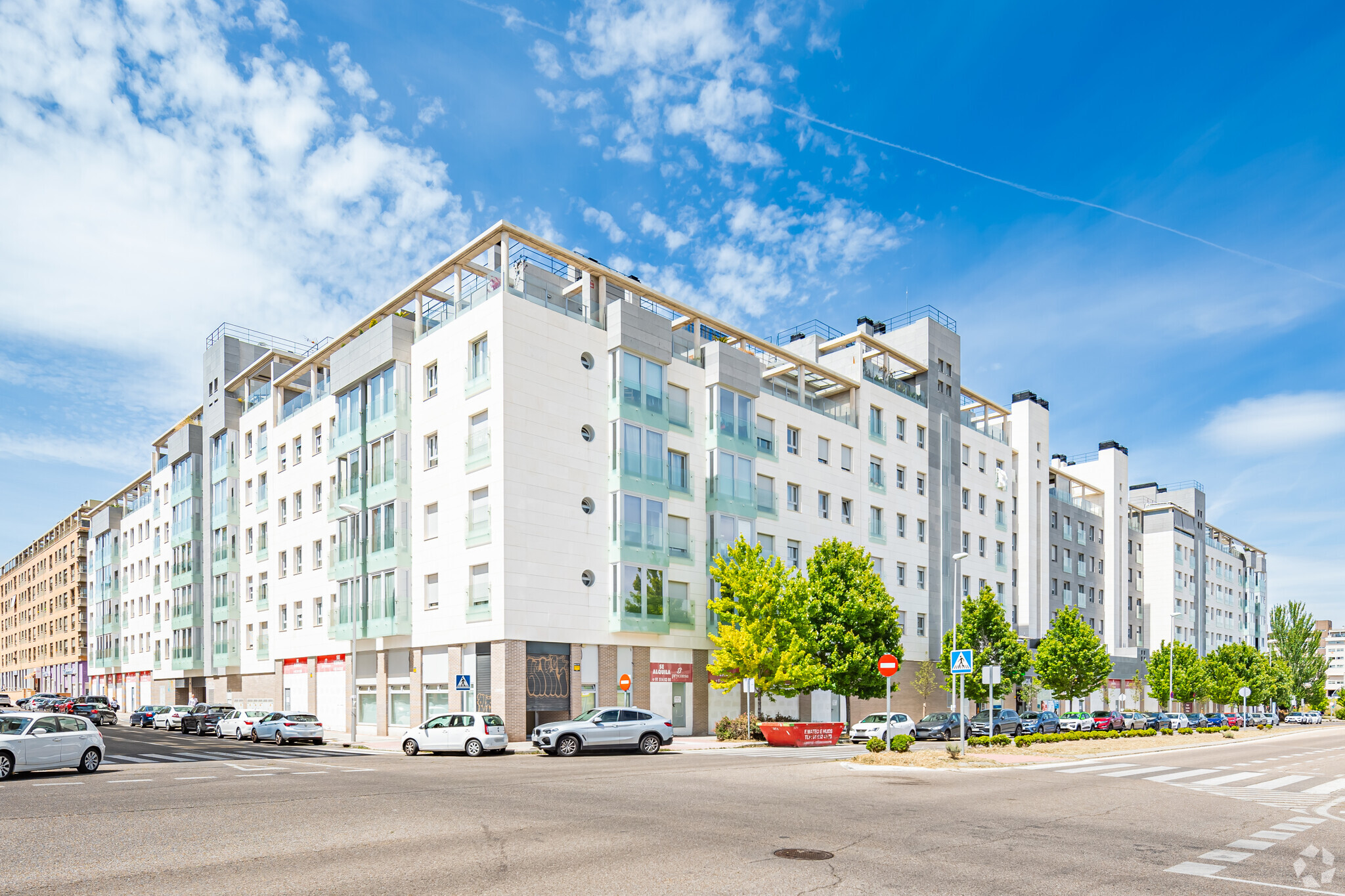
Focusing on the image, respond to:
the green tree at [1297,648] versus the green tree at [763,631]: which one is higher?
the green tree at [763,631]

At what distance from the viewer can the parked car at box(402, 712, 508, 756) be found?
101ft

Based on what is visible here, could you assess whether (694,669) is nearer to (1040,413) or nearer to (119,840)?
(119,840)

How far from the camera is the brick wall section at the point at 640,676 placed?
40.7 meters

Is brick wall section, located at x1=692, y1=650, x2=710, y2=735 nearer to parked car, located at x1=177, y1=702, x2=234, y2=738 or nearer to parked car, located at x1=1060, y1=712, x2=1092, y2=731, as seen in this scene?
parked car, located at x1=177, y1=702, x2=234, y2=738

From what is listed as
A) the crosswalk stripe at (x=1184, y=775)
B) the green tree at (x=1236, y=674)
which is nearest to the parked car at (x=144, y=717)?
the crosswalk stripe at (x=1184, y=775)

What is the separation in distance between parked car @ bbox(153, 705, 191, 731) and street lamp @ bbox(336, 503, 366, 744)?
10.9m

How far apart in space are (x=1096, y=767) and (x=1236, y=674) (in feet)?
232

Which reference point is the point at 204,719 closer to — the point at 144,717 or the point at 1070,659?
the point at 144,717

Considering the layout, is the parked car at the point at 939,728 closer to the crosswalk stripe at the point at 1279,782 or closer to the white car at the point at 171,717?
the crosswalk stripe at the point at 1279,782

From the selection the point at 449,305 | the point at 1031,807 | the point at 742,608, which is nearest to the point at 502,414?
the point at 449,305

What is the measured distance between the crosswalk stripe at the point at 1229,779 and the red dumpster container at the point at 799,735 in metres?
15.3

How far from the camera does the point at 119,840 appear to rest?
12289 mm

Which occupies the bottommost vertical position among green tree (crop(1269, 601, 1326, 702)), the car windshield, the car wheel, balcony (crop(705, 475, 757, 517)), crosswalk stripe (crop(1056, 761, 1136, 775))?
green tree (crop(1269, 601, 1326, 702))

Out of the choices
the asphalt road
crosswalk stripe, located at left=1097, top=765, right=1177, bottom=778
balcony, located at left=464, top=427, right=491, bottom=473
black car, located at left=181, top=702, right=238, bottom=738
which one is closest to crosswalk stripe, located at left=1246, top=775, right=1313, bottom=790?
the asphalt road
